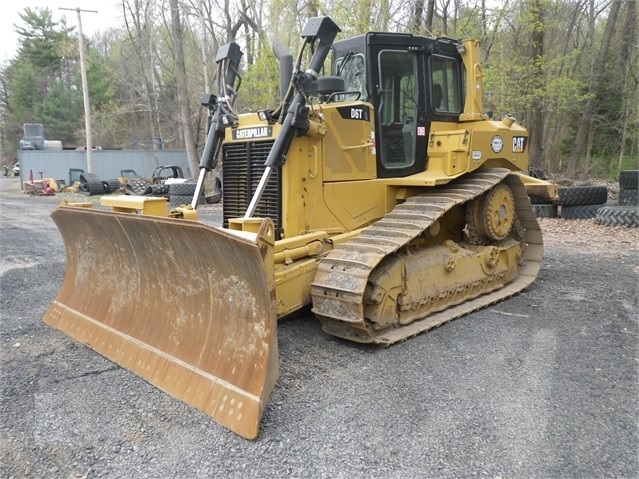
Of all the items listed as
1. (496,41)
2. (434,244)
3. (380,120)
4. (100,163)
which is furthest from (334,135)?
(100,163)

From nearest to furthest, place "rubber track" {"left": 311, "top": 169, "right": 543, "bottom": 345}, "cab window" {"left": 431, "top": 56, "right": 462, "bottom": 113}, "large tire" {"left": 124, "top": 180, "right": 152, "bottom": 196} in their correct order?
"rubber track" {"left": 311, "top": 169, "right": 543, "bottom": 345} → "cab window" {"left": 431, "top": 56, "right": 462, "bottom": 113} → "large tire" {"left": 124, "top": 180, "right": 152, "bottom": 196}

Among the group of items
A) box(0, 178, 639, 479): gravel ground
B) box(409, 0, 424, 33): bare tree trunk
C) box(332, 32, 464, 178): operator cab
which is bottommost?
box(0, 178, 639, 479): gravel ground

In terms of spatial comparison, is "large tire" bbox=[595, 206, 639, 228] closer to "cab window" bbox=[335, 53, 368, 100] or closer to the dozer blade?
"cab window" bbox=[335, 53, 368, 100]

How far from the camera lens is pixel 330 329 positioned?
4418 millimetres

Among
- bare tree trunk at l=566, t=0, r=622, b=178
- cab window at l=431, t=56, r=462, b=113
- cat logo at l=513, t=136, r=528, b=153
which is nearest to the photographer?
cab window at l=431, t=56, r=462, b=113

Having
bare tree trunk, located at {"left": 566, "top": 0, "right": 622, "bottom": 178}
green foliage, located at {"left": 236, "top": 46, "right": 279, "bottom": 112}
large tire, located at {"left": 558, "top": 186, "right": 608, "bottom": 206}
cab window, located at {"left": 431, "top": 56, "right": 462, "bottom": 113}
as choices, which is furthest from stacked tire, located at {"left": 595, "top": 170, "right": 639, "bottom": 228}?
green foliage, located at {"left": 236, "top": 46, "right": 279, "bottom": 112}

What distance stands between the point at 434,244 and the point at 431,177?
696 millimetres

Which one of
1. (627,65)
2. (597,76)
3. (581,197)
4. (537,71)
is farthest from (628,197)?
(627,65)

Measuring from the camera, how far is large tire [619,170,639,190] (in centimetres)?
1061

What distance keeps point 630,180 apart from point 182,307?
32.7ft

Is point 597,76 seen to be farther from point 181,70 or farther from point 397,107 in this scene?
point 397,107

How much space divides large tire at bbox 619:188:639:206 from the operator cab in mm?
6822

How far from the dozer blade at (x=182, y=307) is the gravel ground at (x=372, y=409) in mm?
140

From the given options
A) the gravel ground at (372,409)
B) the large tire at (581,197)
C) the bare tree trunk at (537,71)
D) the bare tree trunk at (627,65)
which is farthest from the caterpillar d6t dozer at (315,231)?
the bare tree trunk at (627,65)
